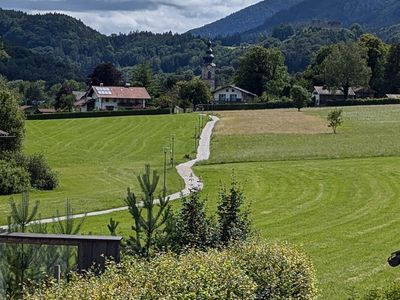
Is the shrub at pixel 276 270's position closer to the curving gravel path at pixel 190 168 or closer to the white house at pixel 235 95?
the curving gravel path at pixel 190 168

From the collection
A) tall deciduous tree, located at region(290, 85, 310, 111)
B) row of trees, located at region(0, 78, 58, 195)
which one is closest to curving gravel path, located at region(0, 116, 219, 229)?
row of trees, located at region(0, 78, 58, 195)

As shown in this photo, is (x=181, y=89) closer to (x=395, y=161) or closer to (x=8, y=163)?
(x=395, y=161)

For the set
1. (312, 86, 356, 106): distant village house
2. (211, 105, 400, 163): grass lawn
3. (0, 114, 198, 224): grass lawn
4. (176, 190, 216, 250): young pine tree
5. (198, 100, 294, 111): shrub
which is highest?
(312, 86, 356, 106): distant village house

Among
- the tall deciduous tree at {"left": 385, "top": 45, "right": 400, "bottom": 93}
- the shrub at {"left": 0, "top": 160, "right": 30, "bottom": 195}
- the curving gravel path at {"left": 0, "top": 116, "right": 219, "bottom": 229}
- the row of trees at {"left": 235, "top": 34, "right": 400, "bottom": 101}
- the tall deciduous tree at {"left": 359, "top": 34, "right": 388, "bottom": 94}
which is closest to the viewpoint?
the curving gravel path at {"left": 0, "top": 116, "right": 219, "bottom": 229}

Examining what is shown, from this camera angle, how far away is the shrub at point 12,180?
107 ft

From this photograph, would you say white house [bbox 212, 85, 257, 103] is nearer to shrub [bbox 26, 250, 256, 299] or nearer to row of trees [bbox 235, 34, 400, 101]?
row of trees [bbox 235, 34, 400, 101]

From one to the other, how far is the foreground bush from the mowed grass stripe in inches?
79.2

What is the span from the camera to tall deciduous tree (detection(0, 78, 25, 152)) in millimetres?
38156

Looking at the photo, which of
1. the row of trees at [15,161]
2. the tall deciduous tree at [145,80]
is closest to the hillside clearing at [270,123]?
the row of trees at [15,161]

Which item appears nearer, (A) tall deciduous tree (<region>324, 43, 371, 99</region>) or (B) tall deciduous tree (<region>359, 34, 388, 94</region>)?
(A) tall deciduous tree (<region>324, 43, 371, 99</region>)

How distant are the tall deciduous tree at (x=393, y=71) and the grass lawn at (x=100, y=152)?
43.9m

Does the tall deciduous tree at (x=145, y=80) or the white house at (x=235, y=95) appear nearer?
the white house at (x=235, y=95)

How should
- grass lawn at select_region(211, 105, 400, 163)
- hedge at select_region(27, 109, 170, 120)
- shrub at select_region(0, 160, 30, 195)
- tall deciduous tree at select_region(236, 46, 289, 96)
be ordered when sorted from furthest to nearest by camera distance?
tall deciduous tree at select_region(236, 46, 289, 96)
hedge at select_region(27, 109, 170, 120)
grass lawn at select_region(211, 105, 400, 163)
shrub at select_region(0, 160, 30, 195)

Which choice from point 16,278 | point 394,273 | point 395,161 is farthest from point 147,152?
point 16,278
